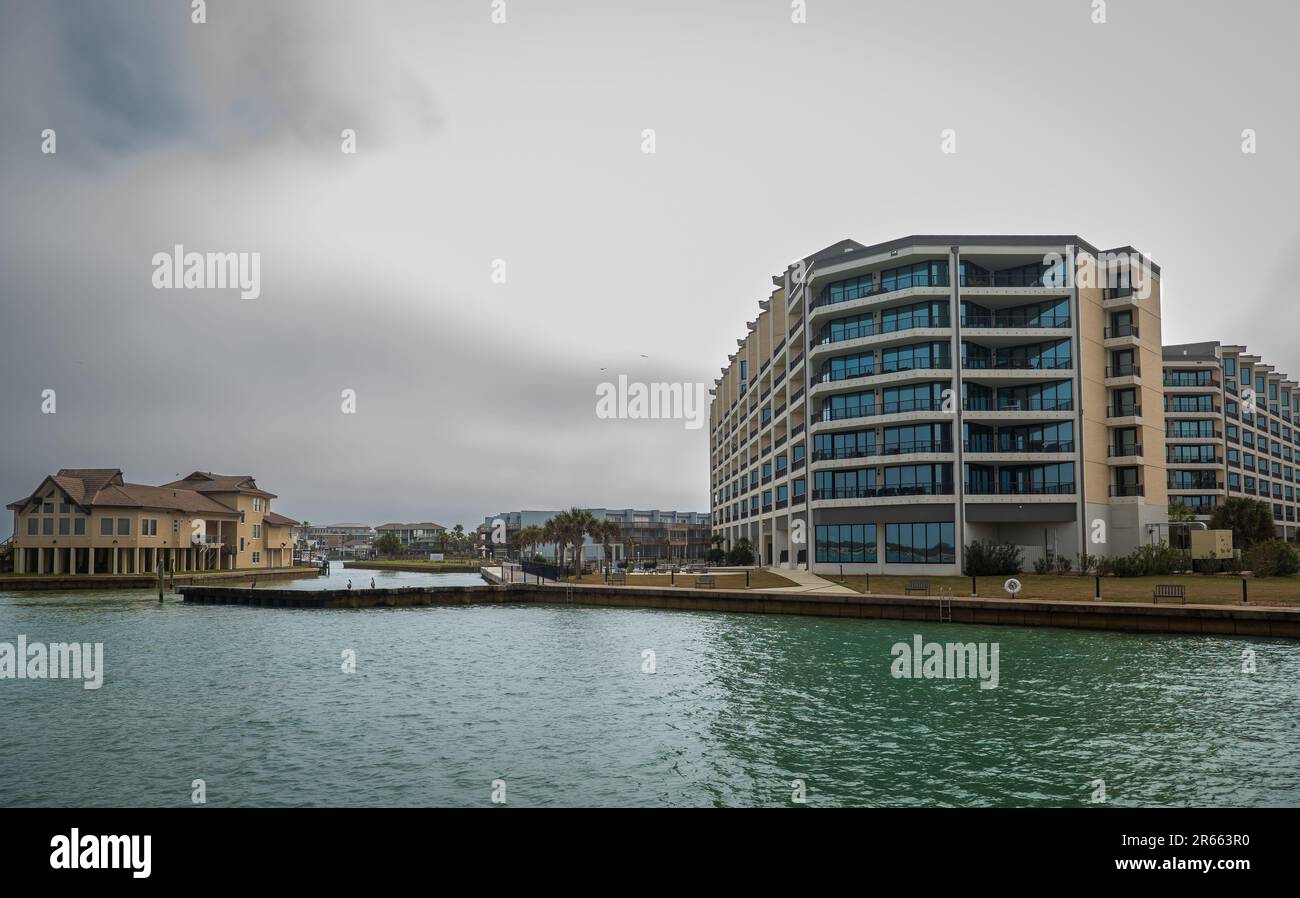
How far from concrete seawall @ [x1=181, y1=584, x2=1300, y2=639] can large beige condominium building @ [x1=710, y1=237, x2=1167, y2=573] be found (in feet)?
59.6

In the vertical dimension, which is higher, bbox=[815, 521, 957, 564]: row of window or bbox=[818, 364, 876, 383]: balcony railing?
bbox=[818, 364, 876, 383]: balcony railing

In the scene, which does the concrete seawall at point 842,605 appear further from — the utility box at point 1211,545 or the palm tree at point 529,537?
the palm tree at point 529,537

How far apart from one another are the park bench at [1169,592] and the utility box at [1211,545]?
25.0 metres

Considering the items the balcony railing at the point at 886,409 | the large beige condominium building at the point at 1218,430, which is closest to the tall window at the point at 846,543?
the balcony railing at the point at 886,409

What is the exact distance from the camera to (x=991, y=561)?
60.5 meters

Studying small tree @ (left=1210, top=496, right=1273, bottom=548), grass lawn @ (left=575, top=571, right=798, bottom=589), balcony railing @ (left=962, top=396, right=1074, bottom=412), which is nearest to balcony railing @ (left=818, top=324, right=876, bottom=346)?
balcony railing @ (left=962, top=396, right=1074, bottom=412)

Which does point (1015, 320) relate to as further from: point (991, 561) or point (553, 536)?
point (553, 536)

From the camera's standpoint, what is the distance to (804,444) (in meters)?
73.8

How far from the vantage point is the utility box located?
208 feet

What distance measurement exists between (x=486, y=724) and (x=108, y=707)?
1156 centimetres

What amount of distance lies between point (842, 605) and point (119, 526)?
7621 centimetres

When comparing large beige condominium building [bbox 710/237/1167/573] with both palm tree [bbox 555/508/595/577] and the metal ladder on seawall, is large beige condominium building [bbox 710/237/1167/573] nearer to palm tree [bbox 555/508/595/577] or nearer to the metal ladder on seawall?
the metal ladder on seawall

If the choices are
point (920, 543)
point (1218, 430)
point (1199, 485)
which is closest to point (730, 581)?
point (920, 543)

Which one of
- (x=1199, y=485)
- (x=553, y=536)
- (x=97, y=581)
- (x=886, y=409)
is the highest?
(x=886, y=409)
